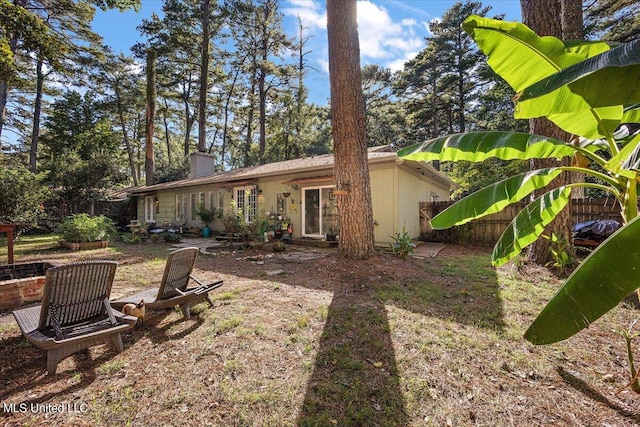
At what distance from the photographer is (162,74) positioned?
2286 cm

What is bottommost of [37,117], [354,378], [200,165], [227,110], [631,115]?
[354,378]

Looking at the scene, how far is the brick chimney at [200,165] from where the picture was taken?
16.7 m

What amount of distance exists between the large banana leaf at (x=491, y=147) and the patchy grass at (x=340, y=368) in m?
2.02

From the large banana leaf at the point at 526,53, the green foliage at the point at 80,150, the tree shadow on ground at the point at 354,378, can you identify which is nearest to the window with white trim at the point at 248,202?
the green foliage at the point at 80,150

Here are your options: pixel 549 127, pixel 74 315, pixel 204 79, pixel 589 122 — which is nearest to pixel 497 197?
pixel 589 122

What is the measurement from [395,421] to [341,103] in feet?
18.8

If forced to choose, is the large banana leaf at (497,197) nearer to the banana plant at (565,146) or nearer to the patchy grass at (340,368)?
the banana plant at (565,146)

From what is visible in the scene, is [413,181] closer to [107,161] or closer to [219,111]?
[107,161]

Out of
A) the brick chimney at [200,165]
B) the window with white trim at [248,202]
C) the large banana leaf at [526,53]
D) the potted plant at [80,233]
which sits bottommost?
the potted plant at [80,233]

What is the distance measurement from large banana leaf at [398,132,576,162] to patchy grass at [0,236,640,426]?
2.02m

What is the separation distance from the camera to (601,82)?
140 centimetres

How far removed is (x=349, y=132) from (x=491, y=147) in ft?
11.9

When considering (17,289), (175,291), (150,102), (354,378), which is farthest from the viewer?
(150,102)

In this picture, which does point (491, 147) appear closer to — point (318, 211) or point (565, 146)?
point (565, 146)
